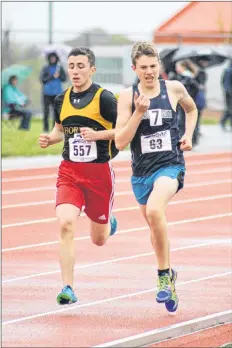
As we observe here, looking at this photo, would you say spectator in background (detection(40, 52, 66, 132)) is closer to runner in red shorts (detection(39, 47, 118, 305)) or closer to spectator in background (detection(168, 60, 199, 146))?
spectator in background (detection(168, 60, 199, 146))

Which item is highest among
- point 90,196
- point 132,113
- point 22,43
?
point 22,43

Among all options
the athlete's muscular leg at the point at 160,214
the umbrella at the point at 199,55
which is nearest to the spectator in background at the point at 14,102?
the umbrella at the point at 199,55

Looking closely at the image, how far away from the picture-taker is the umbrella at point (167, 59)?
28312 millimetres

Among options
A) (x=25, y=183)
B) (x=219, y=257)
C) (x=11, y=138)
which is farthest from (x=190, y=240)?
(x=11, y=138)

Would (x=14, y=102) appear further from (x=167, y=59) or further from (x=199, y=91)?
(x=199, y=91)

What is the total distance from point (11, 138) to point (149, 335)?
19.4 meters

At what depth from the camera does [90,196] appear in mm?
9797

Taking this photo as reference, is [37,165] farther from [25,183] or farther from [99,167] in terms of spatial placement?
[99,167]

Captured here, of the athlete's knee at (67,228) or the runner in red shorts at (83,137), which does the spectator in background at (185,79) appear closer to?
the runner in red shorts at (83,137)

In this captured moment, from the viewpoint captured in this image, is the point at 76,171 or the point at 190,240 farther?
the point at 190,240

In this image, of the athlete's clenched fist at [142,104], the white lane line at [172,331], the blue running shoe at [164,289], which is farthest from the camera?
the blue running shoe at [164,289]

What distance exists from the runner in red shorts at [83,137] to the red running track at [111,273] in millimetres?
807

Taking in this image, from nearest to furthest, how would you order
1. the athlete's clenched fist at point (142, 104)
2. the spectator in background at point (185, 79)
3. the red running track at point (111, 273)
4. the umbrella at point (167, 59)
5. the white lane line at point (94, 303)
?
the red running track at point (111, 273) → the athlete's clenched fist at point (142, 104) → the white lane line at point (94, 303) → the spectator in background at point (185, 79) → the umbrella at point (167, 59)

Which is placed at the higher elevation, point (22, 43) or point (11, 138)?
point (22, 43)
